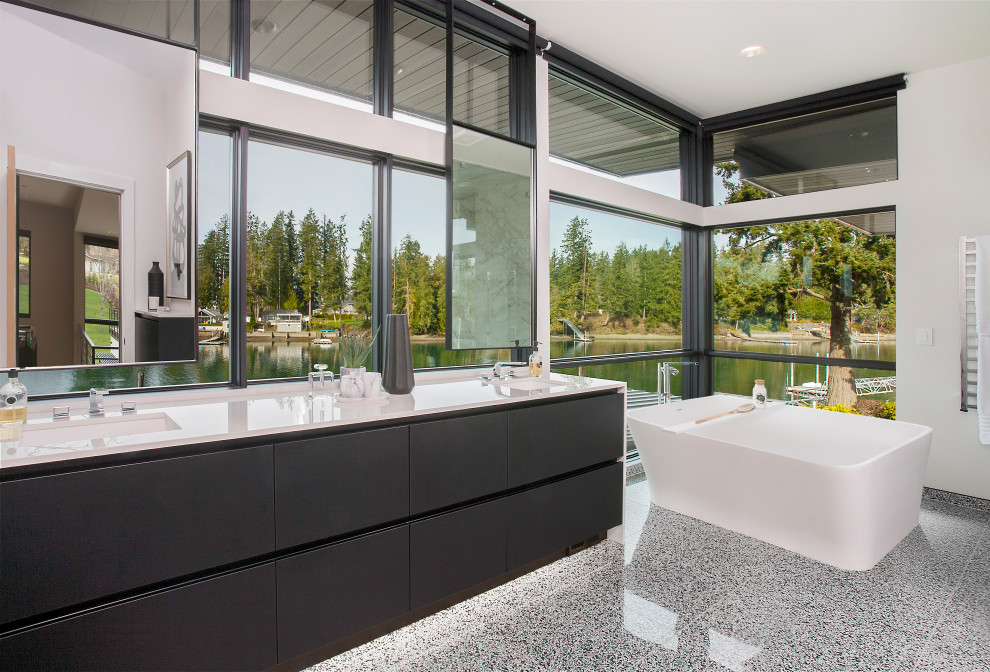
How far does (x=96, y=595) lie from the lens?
1333 mm

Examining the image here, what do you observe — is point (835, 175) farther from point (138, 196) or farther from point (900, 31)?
point (138, 196)

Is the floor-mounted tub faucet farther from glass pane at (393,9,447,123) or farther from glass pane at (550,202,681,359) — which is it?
glass pane at (393,9,447,123)

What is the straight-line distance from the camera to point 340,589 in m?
1.75

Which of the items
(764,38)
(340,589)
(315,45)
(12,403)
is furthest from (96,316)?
(764,38)

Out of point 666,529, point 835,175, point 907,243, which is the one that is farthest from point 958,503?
point 835,175

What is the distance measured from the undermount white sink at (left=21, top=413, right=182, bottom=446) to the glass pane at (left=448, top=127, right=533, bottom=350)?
4.58ft

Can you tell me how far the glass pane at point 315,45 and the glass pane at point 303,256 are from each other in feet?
1.12

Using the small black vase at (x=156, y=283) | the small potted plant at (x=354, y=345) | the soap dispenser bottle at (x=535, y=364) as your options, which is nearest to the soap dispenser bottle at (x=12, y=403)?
the small black vase at (x=156, y=283)

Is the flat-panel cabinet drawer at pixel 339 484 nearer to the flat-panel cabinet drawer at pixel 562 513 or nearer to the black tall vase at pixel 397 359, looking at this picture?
the black tall vase at pixel 397 359

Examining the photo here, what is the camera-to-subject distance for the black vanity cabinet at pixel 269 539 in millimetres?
1286

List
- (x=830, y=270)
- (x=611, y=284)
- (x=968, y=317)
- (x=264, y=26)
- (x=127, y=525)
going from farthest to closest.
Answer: (x=830, y=270), (x=611, y=284), (x=968, y=317), (x=264, y=26), (x=127, y=525)

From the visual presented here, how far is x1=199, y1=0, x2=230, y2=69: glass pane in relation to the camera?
2121mm

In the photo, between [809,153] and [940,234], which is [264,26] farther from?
[940,234]

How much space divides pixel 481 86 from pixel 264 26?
1158mm
